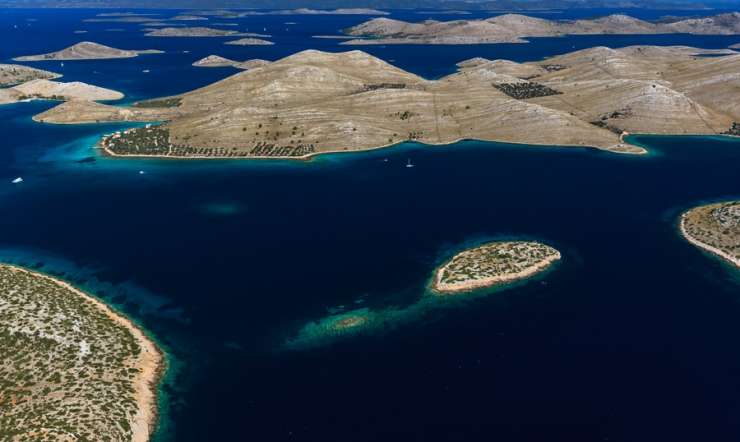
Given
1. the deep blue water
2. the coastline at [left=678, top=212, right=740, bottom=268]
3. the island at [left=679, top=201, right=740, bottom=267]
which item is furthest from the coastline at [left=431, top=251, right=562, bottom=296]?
the island at [left=679, top=201, right=740, bottom=267]

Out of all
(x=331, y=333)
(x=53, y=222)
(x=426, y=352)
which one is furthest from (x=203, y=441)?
(x=53, y=222)

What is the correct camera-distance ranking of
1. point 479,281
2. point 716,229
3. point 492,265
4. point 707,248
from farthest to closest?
point 716,229 → point 707,248 → point 492,265 → point 479,281

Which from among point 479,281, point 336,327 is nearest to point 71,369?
point 336,327

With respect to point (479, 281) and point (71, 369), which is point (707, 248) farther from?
point (71, 369)

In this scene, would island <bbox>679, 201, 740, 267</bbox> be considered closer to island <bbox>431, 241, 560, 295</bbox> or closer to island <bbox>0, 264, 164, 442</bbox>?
island <bbox>431, 241, 560, 295</bbox>

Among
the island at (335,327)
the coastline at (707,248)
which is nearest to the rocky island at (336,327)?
the island at (335,327)

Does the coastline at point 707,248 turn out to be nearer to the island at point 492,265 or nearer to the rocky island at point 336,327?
the island at point 492,265
